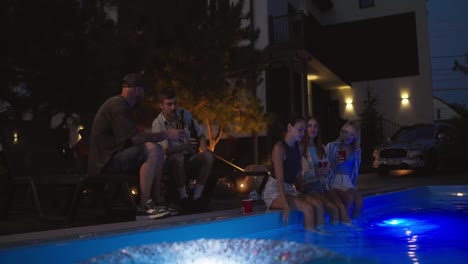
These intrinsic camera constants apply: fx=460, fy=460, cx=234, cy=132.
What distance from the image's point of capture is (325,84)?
18281mm

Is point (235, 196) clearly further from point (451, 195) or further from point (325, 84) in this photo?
point (325, 84)

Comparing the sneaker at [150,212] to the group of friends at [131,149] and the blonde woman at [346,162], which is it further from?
the blonde woman at [346,162]

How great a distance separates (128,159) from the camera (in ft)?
12.5

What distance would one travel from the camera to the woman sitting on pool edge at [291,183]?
4020 mm

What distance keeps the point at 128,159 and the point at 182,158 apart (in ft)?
1.97

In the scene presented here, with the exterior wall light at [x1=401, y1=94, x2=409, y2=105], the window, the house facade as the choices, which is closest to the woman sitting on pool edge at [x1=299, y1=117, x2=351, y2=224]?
the house facade

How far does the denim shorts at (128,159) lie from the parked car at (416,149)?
9.42m

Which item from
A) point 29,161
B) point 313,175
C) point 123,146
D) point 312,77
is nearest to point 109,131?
point 123,146

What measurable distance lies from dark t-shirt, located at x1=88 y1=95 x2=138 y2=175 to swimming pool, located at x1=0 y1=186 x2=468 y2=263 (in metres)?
1.01

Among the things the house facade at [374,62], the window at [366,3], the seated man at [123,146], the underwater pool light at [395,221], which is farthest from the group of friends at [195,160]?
the window at [366,3]

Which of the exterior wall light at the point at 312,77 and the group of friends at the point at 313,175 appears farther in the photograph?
the exterior wall light at the point at 312,77

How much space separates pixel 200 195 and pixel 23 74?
3.26 m

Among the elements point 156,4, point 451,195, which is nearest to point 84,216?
point 451,195

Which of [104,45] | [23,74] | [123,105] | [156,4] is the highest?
[156,4]
